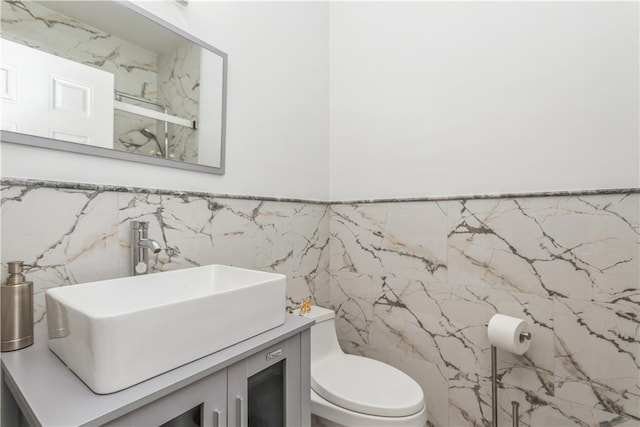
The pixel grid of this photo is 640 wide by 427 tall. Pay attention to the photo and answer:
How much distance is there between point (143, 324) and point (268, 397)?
1.51 ft

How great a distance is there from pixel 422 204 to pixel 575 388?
99 cm

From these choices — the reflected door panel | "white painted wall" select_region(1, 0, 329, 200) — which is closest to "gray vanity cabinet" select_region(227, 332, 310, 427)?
"white painted wall" select_region(1, 0, 329, 200)

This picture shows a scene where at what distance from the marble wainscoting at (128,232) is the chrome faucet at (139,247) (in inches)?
1.6

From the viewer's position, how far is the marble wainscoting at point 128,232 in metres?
0.90

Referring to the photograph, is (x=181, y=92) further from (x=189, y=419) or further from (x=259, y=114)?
(x=189, y=419)

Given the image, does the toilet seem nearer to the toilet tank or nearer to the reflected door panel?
the toilet tank

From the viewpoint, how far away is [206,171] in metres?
1.35

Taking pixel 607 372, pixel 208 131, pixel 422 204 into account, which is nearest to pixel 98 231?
A: pixel 208 131

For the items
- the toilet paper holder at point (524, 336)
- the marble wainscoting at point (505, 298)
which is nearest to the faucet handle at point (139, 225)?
the marble wainscoting at point (505, 298)

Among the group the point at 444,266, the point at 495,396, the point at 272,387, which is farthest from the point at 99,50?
the point at 495,396

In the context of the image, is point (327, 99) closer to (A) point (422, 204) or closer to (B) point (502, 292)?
(A) point (422, 204)

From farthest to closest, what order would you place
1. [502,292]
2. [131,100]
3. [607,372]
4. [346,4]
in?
[346,4] < [502,292] < [607,372] < [131,100]

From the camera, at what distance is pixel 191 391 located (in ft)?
2.35

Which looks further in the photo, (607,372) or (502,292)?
(502,292)
